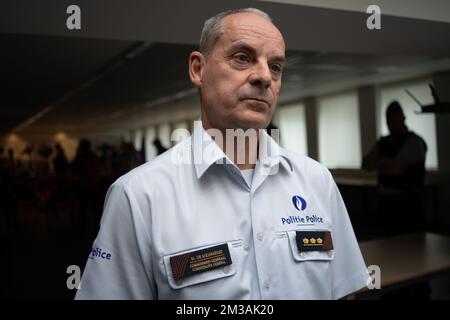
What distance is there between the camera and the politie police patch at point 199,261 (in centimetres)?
80

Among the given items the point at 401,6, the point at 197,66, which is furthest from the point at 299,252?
the point at 401,6

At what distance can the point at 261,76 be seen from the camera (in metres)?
0.85

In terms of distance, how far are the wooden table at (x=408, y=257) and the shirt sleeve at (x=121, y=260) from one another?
1.11 metres

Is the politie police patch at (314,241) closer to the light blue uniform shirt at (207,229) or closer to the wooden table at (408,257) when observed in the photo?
the light blue uniform shirt at (207,229)

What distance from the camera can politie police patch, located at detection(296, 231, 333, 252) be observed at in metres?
0.89

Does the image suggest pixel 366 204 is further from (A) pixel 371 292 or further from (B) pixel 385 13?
(B) pixel 385 13

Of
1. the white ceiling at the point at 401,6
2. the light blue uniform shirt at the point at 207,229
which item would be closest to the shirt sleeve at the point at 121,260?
the light blue uniform shirt at the point at 207,229

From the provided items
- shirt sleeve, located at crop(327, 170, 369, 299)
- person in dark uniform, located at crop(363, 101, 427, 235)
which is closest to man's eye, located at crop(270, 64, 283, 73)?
shirt sleeve, located at crop(327, 170, 369, 299)

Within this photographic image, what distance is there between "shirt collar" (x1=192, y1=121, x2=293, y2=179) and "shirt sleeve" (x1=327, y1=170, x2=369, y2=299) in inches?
7.0

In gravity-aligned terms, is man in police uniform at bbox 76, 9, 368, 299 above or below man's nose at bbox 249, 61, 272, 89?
below

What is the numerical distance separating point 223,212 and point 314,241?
9.7 inches

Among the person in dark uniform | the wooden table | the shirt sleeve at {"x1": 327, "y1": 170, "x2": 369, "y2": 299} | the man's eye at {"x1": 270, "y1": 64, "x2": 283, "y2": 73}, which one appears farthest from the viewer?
the person in dark uniform

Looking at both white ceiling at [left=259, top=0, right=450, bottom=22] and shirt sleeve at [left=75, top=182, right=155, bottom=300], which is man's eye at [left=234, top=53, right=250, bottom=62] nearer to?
shirt sleeve at [left=75, top=182, right=155, bottom=300]

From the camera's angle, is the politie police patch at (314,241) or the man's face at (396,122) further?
the man's face at (396,122)
